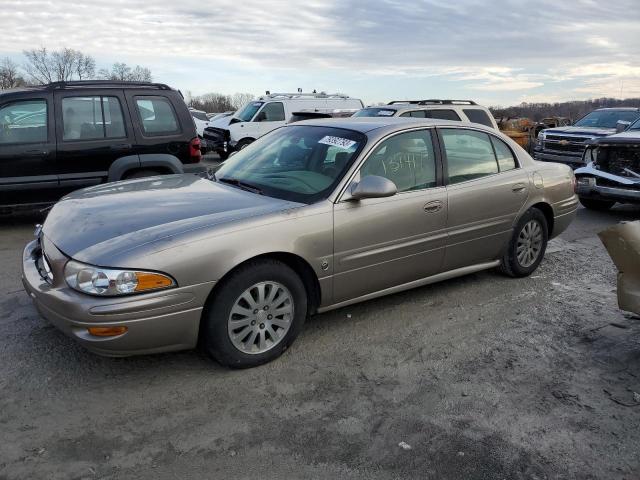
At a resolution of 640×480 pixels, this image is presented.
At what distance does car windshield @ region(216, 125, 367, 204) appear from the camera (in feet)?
13.0

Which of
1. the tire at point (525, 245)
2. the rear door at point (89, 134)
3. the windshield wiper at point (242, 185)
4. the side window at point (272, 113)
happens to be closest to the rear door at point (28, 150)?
the rear door at point (89, 134)

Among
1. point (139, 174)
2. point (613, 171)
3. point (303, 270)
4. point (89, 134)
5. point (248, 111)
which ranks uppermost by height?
point (248, 111)

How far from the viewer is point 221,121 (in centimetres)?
1892

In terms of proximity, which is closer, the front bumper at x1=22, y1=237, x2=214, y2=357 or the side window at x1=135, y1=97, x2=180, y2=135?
the front bumper at x1=22, y1=237, x2=214, y2=357

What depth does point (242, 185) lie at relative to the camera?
13.9 feet

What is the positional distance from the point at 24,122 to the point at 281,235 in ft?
15.7

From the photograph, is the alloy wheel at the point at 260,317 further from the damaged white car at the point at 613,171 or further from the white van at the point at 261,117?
the white van at the point at 261,117

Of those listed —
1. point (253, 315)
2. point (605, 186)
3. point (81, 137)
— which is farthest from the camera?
point (605, 186)

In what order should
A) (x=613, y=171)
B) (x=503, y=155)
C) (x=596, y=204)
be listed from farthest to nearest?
(x=596, y=204) < (x=613, y=171) < (x=503, y=155)

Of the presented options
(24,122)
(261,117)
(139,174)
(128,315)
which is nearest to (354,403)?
(128,315)

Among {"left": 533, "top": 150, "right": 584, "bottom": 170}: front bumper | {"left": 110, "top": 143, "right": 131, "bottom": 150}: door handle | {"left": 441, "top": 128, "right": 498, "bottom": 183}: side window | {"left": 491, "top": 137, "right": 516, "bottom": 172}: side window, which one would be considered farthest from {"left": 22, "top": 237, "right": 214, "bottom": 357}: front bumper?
{"left": 533, "top": 150, "right": 584, "bottom": 170}: front bumper

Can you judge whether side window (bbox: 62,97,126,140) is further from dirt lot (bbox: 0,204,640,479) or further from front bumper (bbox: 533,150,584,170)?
front bumper (bbox: 533,150,584,170)

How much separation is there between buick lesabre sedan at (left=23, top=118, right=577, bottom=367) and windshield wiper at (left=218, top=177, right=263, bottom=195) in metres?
0.02

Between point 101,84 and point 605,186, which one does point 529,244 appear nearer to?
point 605,186
